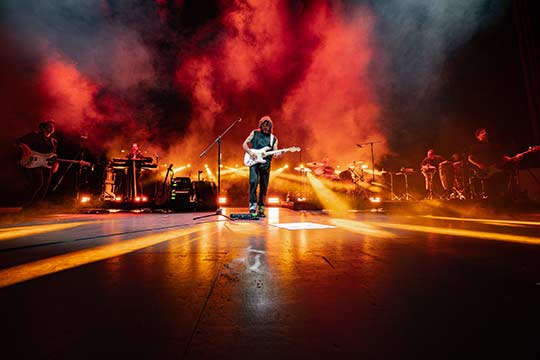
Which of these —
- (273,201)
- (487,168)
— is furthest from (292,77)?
(487,168)

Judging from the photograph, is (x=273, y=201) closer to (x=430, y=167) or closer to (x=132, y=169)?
(x=132, y=169)

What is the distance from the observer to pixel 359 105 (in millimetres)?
10930

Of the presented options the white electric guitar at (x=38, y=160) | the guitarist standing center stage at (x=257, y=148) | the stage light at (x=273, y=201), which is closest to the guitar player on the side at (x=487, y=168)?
the guitarist standing center stage at (x=257, y=148)

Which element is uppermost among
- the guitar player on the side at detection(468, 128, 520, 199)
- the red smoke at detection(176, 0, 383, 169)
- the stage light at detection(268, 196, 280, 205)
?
the red smoke at detection(176, 0, 383, 169)

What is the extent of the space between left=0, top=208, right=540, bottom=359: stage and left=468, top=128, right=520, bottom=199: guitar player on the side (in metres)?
Answer: 7.39

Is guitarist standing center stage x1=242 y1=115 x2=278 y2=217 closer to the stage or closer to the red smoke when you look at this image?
the stage

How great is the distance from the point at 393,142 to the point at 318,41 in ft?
18.3

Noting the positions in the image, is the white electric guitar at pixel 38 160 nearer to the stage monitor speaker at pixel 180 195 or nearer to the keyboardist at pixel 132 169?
the keyboardist at pixel 132 169

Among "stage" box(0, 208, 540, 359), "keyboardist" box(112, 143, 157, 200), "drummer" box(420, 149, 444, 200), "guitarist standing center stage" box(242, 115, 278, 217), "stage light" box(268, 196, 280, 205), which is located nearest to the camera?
"stage" box(0, 208, 540, 359)

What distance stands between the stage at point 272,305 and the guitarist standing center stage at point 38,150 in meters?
6.76

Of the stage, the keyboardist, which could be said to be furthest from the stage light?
the stage

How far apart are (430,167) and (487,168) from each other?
5.46 feet

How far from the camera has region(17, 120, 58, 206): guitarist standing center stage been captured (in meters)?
6.41

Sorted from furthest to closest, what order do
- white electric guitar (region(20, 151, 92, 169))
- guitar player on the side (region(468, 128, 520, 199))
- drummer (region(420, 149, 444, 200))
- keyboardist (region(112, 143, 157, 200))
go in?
1. keyboardist (region(112, 143, 157, 200))
2. drummer (region(420, 149, 444, 200))
3. guitar player on the side (region(468, 128, 520, 199))
4. white electric guitar (region(20, 151, 92, 169))
